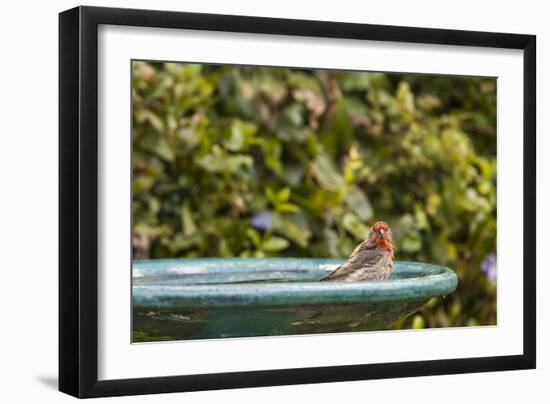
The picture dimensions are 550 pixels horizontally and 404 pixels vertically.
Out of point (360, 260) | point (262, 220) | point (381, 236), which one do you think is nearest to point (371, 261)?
point (360, 260)

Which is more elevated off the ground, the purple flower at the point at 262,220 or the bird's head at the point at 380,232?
the purple flower at the point at 262,220

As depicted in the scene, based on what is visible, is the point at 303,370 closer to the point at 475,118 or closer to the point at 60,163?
the point at 60,163

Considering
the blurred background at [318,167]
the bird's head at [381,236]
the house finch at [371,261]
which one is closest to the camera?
the house finch at [371,261]

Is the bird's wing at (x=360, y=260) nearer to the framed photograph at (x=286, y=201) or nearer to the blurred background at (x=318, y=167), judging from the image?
the framed photograph at (x=286, y=201)

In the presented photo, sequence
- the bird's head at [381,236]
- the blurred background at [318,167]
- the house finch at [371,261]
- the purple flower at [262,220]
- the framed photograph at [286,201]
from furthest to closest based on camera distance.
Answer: the purple flower at [262,220]
the blurred background at [318,167]
the bird's head at [381,236]
the house finch at [371,261]
the framed photograph at [286,201]

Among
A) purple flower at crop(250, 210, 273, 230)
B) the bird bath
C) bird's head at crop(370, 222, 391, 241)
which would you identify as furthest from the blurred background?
the bird bath

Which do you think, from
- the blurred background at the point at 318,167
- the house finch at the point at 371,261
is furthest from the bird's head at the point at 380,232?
the blurred background at the point at 318,167

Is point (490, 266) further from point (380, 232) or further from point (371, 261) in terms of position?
point (371, 261)
